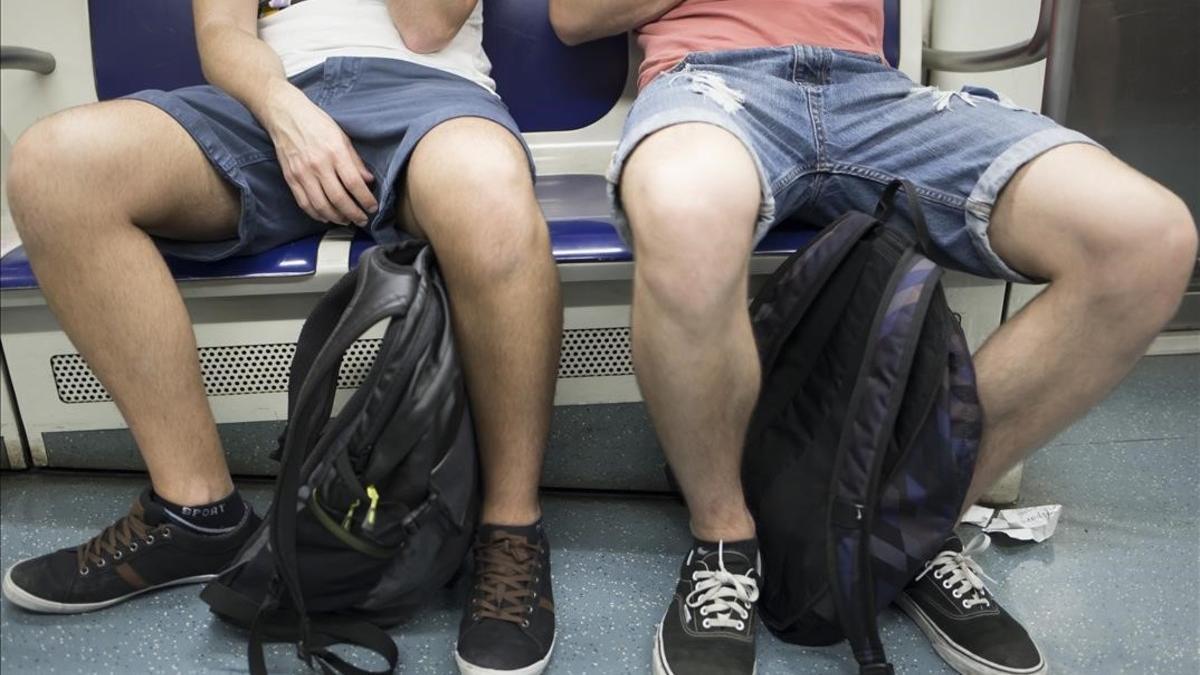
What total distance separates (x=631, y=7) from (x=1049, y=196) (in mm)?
626

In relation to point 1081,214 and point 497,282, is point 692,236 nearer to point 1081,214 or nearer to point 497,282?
point 497,282

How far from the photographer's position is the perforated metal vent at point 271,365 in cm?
131

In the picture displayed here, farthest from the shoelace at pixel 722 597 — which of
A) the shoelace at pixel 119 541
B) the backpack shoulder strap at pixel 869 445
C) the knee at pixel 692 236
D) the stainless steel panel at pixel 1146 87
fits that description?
the stainless steel panel at pixel 1146 87

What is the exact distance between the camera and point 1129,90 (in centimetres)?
199

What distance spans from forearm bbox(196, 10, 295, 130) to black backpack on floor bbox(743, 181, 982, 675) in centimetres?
69

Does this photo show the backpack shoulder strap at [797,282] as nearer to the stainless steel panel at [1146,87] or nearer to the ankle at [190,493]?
the ankle at [190,493]

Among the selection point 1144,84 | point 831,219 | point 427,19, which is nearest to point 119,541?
point 427,19

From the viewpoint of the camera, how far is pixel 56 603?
1.10 metres

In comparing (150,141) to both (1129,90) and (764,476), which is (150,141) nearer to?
(764,476)

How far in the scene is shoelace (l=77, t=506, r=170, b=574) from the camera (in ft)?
3.73

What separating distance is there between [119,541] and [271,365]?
0.31m

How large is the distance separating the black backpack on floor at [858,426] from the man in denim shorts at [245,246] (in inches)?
11.7

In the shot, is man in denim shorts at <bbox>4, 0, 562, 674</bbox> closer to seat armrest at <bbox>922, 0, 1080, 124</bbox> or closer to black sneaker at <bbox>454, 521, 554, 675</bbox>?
black sneaker at <bbox>454, 521, 554, 675</bbox>

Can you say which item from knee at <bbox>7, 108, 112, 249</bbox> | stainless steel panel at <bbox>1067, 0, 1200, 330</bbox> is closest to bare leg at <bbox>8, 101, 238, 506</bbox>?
knee at <bbox>7, 108, 112, 249</bbox>
